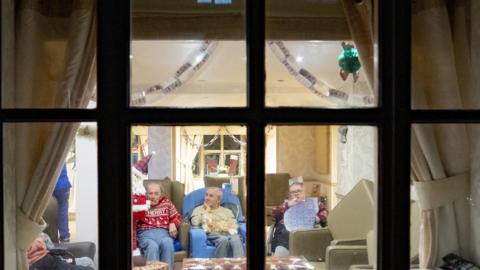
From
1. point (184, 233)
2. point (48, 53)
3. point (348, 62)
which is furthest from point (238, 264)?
point (48, 53)

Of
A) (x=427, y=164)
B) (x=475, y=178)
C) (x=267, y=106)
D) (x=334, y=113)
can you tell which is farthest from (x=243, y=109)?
(x=475, y=178)

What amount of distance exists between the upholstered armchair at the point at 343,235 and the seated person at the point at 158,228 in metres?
0.26

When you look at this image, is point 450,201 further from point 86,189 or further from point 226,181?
point 86,189

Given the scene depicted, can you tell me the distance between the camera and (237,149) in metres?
0.90

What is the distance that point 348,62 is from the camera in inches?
38.8

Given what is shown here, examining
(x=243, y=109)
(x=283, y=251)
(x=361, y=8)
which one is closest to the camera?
(x=243, y=109)

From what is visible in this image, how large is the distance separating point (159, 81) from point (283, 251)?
53 centimetres

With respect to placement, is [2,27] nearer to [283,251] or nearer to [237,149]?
[237,149]

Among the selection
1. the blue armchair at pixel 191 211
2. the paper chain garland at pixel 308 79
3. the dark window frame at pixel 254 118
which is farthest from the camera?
the blue armchair at pixel 191 211

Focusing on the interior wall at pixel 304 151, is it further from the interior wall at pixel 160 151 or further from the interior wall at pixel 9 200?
the interior wall at pixel 9 200

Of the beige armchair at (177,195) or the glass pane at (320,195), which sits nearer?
the glass pane at (320,195)

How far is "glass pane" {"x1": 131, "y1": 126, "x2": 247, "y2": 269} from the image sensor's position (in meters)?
0.91

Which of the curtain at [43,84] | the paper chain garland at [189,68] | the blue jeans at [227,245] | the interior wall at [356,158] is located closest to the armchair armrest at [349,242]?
the interior wall at [356,158]

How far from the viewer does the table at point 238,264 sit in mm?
942
